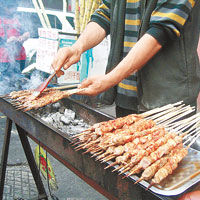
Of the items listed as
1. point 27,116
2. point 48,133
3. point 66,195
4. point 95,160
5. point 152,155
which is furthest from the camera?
point 66,195

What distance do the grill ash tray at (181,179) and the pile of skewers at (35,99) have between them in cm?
125

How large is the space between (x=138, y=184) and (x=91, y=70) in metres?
5.38

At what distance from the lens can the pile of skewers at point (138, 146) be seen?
5.21 feet

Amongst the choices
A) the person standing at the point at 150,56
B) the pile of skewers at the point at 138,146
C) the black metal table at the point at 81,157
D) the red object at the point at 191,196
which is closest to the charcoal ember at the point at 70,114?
the black metal table at the point at 81,157

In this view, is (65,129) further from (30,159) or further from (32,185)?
(32,185)

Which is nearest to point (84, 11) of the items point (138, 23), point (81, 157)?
point (138, 23)

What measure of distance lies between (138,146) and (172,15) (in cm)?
135

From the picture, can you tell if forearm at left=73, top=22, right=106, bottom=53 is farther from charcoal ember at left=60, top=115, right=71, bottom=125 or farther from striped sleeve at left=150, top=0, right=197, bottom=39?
striped sleeve at left=150, top=0, right=197, bottom=39

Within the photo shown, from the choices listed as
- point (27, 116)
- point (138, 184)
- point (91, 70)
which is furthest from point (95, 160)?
point (91, 70)

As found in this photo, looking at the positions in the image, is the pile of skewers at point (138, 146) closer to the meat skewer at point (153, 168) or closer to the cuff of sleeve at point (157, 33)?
the meat skewer at point (153, 168)

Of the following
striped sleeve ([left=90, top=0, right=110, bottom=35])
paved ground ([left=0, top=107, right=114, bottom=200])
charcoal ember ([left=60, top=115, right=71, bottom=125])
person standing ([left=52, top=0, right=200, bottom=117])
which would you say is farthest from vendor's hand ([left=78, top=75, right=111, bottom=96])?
paved ground ([left=0, top=107, right=114, bottom=200])

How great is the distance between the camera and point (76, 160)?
78.3 inches

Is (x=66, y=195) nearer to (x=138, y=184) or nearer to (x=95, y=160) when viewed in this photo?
(x=95, y=160)

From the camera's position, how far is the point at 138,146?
1786 mm
